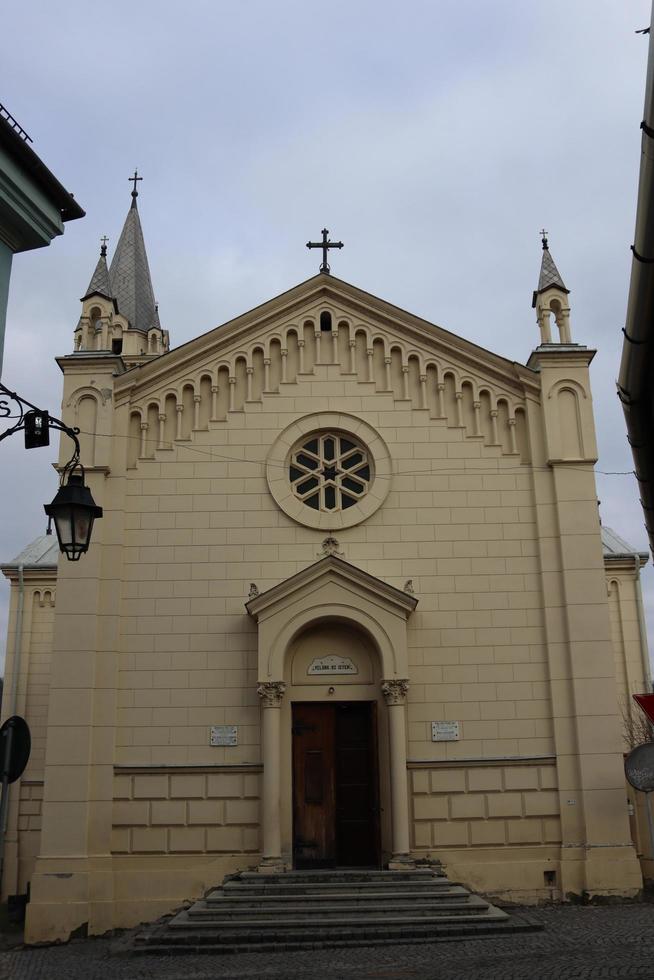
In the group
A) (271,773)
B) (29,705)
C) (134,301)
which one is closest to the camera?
(271,773)

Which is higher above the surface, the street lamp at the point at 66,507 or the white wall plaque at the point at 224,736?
the street lamp at the point at 66,507

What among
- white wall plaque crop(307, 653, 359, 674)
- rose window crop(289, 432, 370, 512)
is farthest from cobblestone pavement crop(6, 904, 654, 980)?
rose window crop(289, 432, 370, 512)

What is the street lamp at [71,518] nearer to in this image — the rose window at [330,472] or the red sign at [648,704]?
the red sign at [648,704]

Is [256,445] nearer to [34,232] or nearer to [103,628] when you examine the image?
[103,628]

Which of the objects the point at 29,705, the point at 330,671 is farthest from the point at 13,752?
the point at 29,705

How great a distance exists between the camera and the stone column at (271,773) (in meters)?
16.4

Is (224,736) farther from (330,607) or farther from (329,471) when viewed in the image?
(329,471)

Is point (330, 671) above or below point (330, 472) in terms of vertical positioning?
below

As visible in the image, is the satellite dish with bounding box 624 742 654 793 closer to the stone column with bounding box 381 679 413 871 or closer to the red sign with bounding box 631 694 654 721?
the red sign with bounding box 631 694 654 721

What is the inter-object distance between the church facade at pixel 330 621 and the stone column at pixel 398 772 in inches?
1.6

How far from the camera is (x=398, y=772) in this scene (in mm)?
16734

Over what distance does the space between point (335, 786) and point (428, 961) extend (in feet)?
17.1

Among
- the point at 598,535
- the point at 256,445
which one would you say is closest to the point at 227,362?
the point at 256,445

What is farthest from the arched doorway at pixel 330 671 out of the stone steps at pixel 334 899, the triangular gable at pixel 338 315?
Answer: the triangular gable at pixel 338 315
